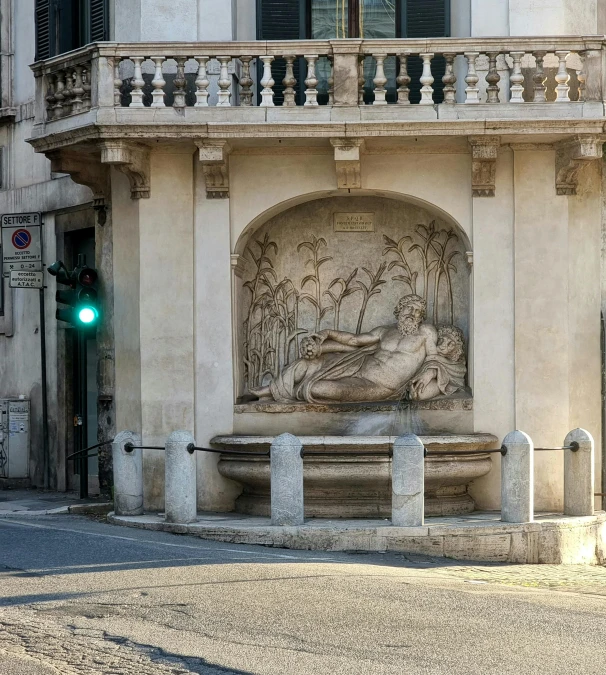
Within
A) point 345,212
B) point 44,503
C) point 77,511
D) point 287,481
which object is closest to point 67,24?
point 345,212

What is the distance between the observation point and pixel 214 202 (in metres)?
16.5

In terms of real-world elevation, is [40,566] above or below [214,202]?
below

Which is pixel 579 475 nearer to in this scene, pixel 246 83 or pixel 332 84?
pixel 332 84

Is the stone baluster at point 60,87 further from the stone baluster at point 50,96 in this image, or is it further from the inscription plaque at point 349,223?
the inscription plaque at point 349,223

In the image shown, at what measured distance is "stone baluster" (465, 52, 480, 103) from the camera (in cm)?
1546

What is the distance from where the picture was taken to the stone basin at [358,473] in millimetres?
15398

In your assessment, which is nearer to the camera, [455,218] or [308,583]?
[308,583]

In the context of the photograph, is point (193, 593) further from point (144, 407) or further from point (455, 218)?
point (455, 218)

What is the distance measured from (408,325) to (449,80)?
2983mm

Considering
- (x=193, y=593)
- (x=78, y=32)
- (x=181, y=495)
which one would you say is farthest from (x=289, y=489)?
(x=78, y=32)

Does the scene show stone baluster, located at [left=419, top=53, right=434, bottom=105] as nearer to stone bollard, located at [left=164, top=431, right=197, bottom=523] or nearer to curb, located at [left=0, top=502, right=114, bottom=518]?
stone bollard, located at [left=164, top=431, right=197, bottom=523]

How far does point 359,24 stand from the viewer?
17250 millimetres

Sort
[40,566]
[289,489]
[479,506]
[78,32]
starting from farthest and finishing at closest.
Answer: [78,32], [479,506], [289,489], [40,566]

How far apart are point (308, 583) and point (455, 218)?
6.62 m
